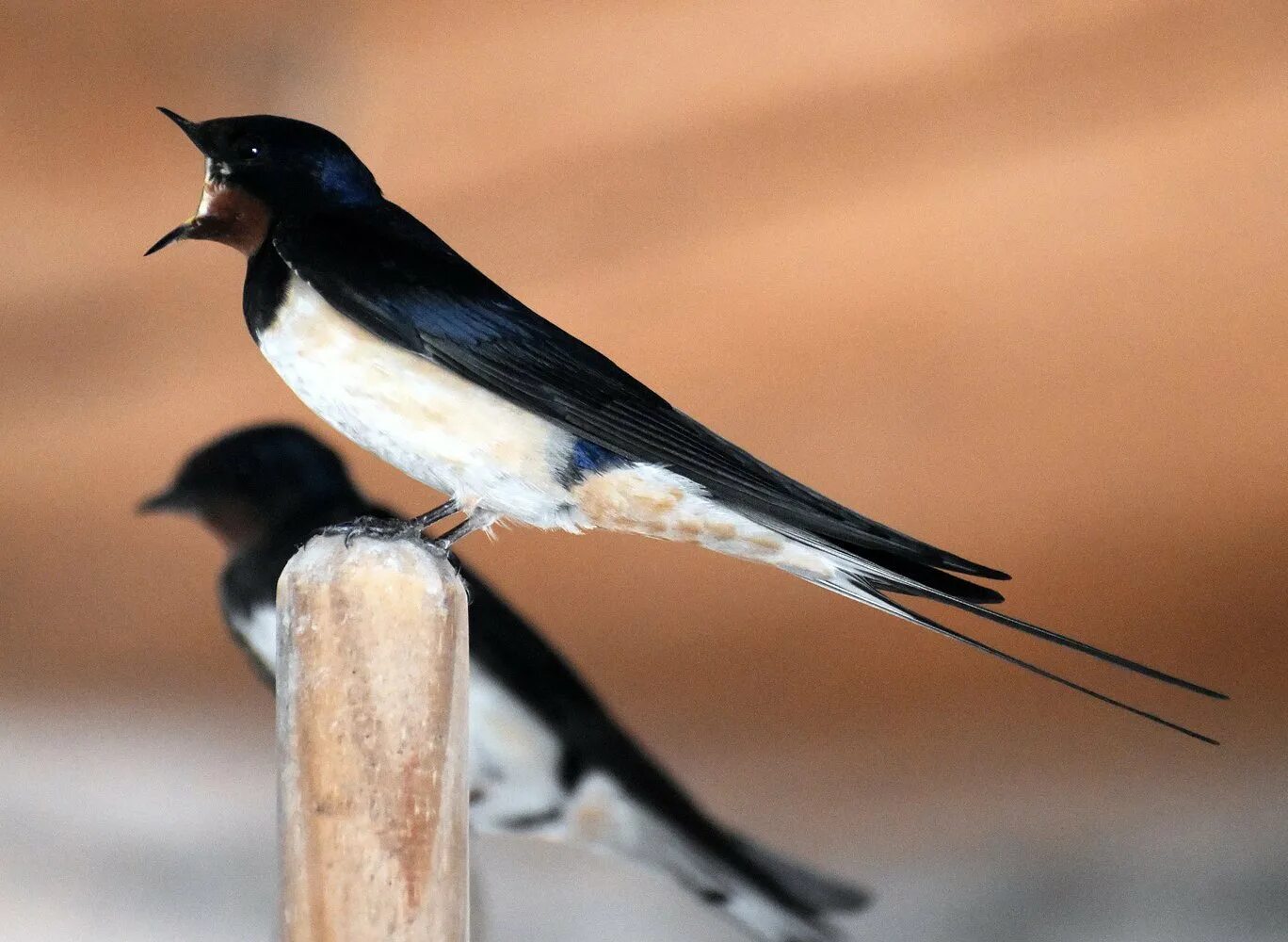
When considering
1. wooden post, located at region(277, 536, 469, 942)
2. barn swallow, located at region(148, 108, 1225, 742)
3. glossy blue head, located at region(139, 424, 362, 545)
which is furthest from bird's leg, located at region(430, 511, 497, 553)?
glossy blue head, located at region(139, 424, 362, 545)

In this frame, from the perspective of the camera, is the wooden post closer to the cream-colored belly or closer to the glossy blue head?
the cream-colored belly

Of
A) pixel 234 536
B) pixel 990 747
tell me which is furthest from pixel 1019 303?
pixel 234 536

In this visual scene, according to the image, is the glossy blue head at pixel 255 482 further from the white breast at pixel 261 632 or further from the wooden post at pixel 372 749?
the wooden post at pixel 372 749

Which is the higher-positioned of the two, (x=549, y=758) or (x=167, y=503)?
(x=167, y=503)

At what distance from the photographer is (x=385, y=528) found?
77 centimetres

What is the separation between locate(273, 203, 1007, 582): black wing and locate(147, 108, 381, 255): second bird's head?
29 millimetres

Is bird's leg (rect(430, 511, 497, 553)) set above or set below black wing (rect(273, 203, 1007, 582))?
below

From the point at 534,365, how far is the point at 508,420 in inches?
1.4

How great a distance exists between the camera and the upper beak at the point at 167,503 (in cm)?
110

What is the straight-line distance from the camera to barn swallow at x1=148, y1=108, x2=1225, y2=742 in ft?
2.54

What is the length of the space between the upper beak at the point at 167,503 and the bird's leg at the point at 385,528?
339 millimetres

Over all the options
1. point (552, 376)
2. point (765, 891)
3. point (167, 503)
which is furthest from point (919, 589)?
point (167, 503)

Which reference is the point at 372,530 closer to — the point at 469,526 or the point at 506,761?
Answer: the point at 469,526

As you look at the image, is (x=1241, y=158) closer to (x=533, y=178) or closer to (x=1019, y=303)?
(x=1019, y=303)
